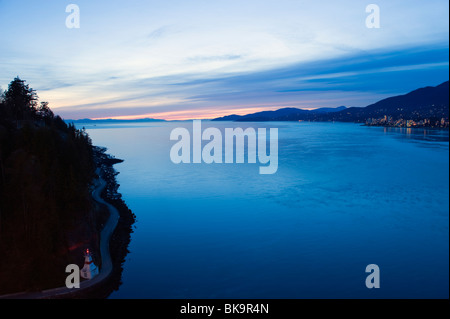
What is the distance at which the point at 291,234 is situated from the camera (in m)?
23.5

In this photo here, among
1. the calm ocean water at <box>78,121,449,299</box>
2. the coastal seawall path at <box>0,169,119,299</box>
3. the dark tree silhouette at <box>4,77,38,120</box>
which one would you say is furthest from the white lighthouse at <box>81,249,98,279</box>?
the dark tree silhouette at <box>4,77,38,120</box>

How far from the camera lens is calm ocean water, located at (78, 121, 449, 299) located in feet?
54.5

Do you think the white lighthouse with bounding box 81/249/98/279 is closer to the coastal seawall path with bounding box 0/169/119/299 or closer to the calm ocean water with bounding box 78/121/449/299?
the coastal seawall path with bounding box 0/169/119/299

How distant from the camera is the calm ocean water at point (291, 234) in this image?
16.6 m

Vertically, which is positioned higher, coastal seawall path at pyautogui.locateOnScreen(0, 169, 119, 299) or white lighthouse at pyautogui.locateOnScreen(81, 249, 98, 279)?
white lighthouse at pyautogui.locateOnScreen(81, 249, 98, 279)

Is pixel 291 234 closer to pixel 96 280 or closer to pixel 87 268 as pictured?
pixel 96 280

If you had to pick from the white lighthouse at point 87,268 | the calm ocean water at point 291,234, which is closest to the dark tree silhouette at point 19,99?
the calm ocean water at point 291,234

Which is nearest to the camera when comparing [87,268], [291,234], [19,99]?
[87,268]

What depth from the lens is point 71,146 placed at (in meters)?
20.1

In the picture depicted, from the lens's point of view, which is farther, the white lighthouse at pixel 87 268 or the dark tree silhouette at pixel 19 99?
the dark tree silhouette at pixel 19 99

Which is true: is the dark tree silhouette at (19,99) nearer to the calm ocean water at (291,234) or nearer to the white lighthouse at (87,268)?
the calm ocean water at (291,234)

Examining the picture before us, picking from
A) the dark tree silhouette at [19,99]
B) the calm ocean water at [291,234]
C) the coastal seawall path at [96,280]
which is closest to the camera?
the coastal seawall path at [96,280]

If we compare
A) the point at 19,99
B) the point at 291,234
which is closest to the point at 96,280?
the point at 291,234

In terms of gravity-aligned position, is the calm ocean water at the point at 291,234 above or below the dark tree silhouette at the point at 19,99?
below
